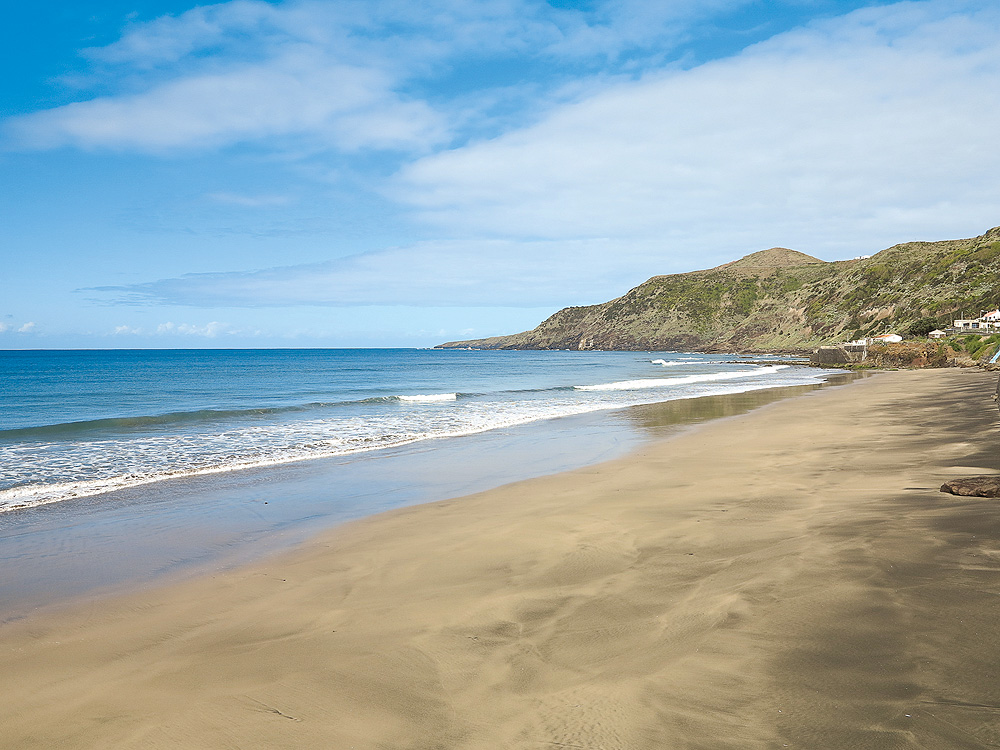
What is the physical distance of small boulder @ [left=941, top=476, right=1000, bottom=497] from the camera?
22.9ft

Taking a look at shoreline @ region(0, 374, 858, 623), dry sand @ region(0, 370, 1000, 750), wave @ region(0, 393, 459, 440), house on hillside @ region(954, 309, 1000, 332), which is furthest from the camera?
house on hillside @ region(954, 309, 1000, 332)

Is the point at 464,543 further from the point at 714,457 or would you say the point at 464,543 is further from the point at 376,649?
the point at 714,457

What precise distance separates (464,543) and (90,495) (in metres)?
7.94

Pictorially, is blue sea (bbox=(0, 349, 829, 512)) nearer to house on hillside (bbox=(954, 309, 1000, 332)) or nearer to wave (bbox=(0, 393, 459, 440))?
wave (bbox=(0, 393, 459, 440))

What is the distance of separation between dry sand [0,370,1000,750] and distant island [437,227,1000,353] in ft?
293

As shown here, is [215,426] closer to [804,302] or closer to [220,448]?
[220,448]

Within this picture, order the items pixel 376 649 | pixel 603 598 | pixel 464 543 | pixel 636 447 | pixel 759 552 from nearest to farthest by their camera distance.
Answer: pixel 376 649 → pixel 603 598 → pixel 759 552 → pixel 464 543 → pixel 636 447

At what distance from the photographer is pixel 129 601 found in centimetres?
599

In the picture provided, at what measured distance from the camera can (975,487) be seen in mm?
7184

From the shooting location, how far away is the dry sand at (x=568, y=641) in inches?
131

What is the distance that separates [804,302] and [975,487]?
14361 centimetres

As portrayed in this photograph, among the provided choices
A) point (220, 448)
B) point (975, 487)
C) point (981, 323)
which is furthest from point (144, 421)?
point (981, 323)

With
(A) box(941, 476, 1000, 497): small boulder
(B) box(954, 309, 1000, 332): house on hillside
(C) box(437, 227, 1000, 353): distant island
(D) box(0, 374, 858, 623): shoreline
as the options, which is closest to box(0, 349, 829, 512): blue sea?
(D) box(0, 374, 858, 623): shoreline

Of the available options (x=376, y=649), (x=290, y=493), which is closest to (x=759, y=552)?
(x=376, y=649)
